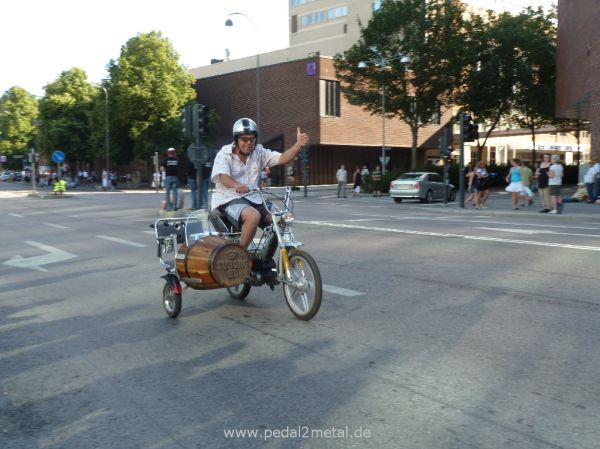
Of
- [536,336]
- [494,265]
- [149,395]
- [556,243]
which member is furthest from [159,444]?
[556,243]

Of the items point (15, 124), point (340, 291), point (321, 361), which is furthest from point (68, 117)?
point (321, 361)

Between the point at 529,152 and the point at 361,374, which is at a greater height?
the point at 529,152

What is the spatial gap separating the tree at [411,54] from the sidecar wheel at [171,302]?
31870 millimetres

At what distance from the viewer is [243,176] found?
19.2 ft

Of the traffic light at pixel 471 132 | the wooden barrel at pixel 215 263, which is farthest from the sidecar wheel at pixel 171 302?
the traffic light at pixel 471 132

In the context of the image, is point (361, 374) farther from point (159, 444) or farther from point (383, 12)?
point (383, 12)

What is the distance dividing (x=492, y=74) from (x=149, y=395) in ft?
124

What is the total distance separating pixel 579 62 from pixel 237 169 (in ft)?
90.2

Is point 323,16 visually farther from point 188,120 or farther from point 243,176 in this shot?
point 243,176

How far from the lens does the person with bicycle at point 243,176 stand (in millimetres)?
5512

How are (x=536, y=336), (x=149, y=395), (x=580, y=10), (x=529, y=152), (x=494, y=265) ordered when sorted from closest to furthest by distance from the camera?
1. (x=149, y=395)
2. (x=536, y=336)
3. (x=494, y=265)
4. (x=580, y=10)
5. (x=529, y=152)

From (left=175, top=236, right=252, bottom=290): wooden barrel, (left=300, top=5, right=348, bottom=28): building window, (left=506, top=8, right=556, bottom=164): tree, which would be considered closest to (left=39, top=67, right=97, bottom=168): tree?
(left=300, top=5, right=348, bottom=28): building window

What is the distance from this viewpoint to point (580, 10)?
92.5 ft

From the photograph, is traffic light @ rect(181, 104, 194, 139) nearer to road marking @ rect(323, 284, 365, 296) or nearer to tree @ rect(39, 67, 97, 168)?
road marking @ rect(323, 284, 365, 296)
